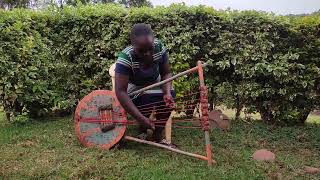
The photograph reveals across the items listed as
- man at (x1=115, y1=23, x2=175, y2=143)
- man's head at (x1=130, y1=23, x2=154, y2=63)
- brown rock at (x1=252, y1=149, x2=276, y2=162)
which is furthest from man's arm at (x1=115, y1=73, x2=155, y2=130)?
brown rock at (x1=252, y1=149, x2=276, y2=162)

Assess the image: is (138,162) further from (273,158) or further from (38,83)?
(38,83)

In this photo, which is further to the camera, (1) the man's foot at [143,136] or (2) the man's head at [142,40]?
(1) the man's foot at [143,136]

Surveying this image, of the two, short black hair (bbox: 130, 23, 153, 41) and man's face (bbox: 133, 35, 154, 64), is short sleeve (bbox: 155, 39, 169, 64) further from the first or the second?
short black hair (bbox: 130, 23, 153, 41)

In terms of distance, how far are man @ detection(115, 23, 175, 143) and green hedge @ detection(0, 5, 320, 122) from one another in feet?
5.03

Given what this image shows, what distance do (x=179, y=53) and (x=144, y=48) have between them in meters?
2.06

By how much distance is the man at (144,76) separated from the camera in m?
5.74

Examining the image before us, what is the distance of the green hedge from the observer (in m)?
7.48

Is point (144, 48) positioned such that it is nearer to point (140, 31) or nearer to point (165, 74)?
point (140, 31)

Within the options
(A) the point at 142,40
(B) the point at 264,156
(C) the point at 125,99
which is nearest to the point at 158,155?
(C) the point at 125,99

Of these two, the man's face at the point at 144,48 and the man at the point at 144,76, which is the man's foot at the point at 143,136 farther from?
the man's face at the point at 144,48

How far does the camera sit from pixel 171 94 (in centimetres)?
624

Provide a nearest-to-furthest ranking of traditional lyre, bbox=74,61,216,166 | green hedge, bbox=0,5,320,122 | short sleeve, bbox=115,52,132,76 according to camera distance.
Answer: short sleeve, bbox=115,52,132,76
traditional lyre, bbox=74,61,216,166
green hedge, bbox=0,5,320,122

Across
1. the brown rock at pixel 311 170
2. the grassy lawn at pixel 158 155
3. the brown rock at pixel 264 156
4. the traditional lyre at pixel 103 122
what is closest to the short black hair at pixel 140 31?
the traditional lyre at pixel 103 122

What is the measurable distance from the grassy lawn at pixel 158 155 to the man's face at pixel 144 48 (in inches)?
46.8
